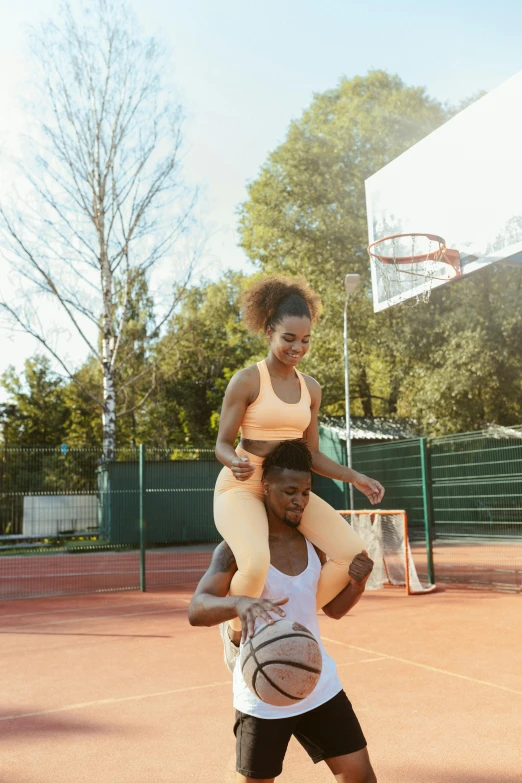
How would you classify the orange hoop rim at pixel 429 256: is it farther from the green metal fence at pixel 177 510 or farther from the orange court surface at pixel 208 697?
the orange court surface at pixel 208 697

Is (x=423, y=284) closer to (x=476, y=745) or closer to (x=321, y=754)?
(x=476, y=745)

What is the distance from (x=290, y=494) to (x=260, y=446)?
0.30 meters

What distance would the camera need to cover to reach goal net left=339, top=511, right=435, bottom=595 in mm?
11430

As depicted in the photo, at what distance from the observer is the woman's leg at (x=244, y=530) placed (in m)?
2.68

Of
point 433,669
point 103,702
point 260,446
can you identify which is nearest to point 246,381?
point 260,446

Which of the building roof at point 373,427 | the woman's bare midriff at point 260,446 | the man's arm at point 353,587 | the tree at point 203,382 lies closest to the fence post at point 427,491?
the man's arm at point 353,587

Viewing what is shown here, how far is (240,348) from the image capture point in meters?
41.1

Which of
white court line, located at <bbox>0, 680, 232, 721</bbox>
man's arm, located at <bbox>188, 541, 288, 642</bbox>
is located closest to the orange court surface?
white court line, located at <bbox>0, 680, 232, 721</bbox>

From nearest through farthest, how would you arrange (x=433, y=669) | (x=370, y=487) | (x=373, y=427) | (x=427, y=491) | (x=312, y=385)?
(x=370, y=487) → (x=312, y=385) → (x=433, y=669) → (x=427, y=491) → (x=373, y=427)

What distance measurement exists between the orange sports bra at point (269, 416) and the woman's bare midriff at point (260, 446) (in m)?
0.02

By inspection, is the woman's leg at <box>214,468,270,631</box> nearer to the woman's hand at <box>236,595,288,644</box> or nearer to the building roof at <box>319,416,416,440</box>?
the woman's hand at <box>236,595,288,644</box>

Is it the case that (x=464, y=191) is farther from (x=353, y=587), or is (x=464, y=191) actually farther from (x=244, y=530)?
(x=244, y=530)

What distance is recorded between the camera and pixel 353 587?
289 cm

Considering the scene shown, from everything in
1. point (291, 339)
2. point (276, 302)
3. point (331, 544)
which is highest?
point (276, 302)
